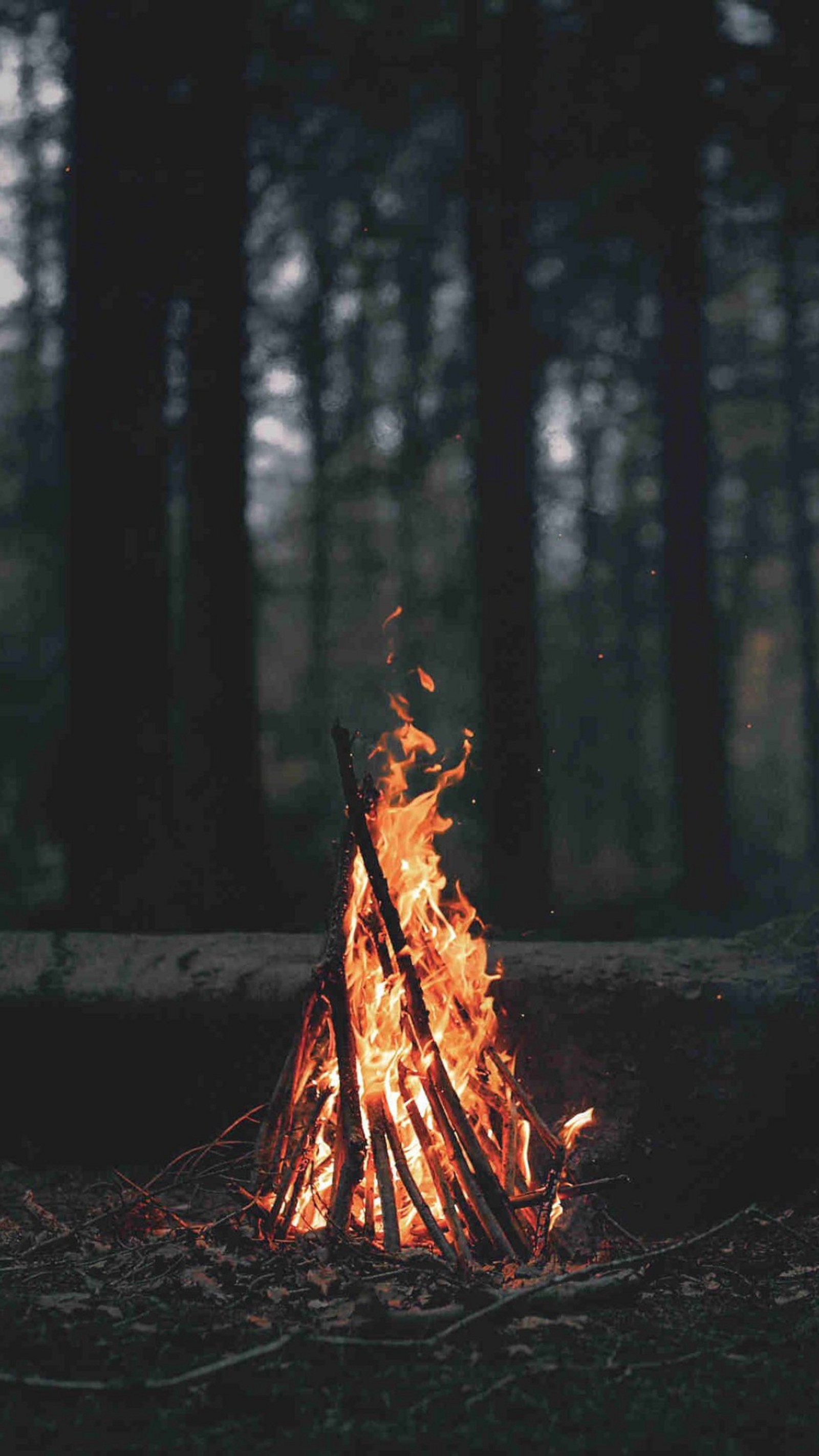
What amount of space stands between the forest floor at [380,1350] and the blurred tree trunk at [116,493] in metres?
3.51

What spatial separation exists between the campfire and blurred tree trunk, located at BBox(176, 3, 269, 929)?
15.0 ft

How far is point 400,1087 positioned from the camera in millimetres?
3771

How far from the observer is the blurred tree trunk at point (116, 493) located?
22.9ft

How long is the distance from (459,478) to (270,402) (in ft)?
17.9

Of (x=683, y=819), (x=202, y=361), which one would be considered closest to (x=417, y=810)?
(x=202, y=361)

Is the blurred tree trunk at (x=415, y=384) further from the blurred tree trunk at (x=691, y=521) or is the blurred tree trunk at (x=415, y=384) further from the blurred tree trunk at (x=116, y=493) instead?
the blurred tree trunk at (x=116, y=493)

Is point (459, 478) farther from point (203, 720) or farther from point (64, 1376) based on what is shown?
point (64, 1376)

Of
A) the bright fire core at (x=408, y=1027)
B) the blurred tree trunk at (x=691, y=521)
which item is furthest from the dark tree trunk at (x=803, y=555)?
the bright fire core at (x=408, y=1027)

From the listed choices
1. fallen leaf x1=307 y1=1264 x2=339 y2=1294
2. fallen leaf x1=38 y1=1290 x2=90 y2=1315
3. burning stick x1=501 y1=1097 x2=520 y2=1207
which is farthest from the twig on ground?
burning stick x1=501 y1=1097 x2=520 y2=1207

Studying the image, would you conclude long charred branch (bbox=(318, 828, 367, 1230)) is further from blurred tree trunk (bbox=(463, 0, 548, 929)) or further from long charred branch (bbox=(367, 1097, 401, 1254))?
blurred tree trunk (bbox=(463, 0, 548, 929))

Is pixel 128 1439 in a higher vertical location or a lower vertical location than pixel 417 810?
lower

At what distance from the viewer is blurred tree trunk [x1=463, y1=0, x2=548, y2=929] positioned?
8.83 metres

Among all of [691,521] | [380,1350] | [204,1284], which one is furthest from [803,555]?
[380,1350]

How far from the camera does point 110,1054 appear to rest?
5.07 meters
